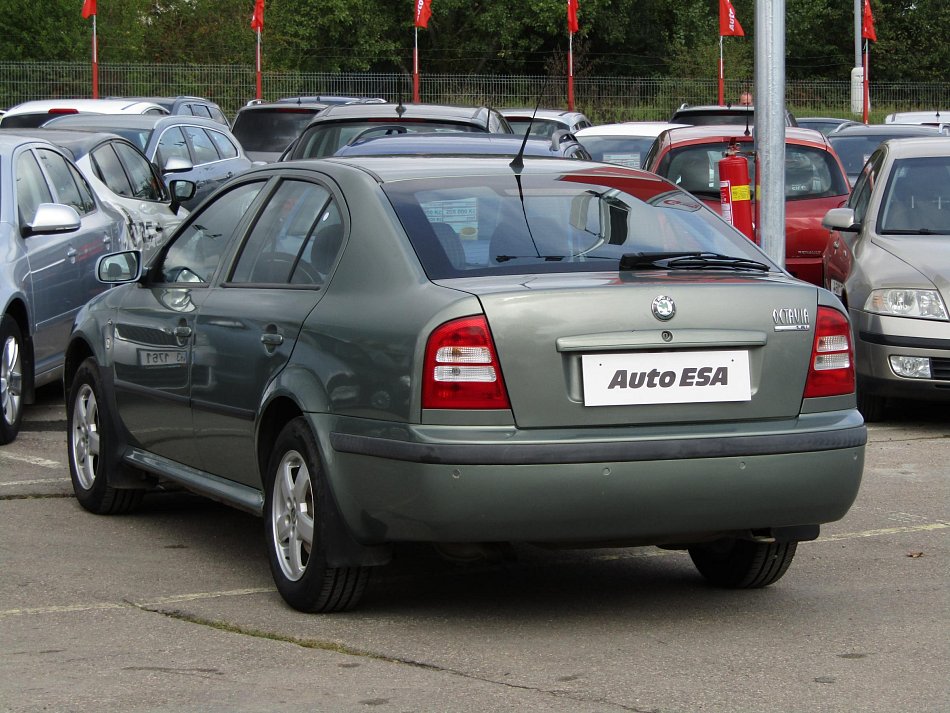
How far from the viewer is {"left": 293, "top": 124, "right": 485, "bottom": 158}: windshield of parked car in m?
12.4

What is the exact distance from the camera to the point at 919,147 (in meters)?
11.3

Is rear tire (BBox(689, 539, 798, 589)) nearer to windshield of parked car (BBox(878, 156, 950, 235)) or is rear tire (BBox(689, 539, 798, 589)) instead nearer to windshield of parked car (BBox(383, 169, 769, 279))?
windshield of parked car (BBox(383, 169, 769, 279))

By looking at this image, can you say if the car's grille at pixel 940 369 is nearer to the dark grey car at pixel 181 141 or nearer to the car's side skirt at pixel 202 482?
the car's side skirt at pixel 202 482

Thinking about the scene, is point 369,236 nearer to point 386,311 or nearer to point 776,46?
point 386,311

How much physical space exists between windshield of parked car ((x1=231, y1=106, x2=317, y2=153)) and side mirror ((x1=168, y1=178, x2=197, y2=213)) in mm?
7805

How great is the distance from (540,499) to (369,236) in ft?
3.61

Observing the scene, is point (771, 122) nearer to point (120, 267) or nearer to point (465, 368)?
point (120, 267)

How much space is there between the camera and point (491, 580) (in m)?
6.09

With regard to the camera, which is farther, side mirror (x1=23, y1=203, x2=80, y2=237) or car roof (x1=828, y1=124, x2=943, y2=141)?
car roof (x1=828, y1=124, x2=943, y2=141)

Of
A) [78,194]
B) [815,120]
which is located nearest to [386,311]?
[78,194]

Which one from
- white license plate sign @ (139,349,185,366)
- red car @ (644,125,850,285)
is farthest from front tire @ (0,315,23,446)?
red car @ (644,125,850,285)

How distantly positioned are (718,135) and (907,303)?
5140 millimetres

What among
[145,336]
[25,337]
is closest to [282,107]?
[25,337]

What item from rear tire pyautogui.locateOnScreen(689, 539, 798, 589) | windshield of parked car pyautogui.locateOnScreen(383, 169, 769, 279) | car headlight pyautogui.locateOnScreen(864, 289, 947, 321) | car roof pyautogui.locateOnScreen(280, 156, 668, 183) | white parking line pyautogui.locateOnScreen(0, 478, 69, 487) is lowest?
white parking line pyautogui.locateOnScreen(0, 478, 69, 487)
